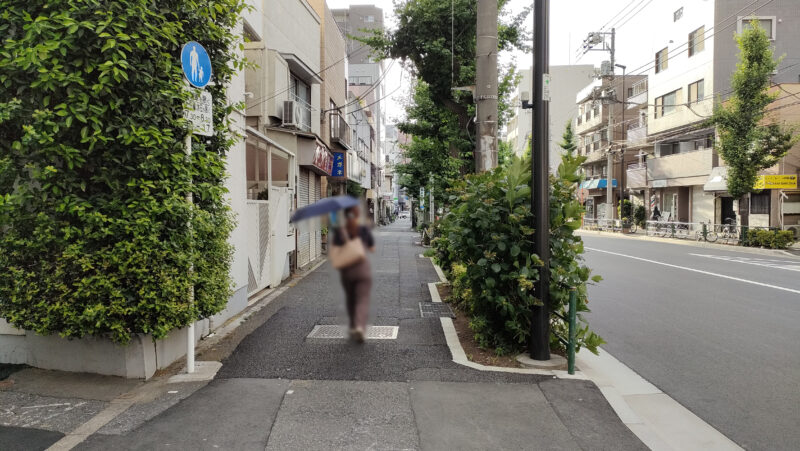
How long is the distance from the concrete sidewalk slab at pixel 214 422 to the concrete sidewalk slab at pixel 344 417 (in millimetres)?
197

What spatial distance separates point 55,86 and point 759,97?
1273 inches

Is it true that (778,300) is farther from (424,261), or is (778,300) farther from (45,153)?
(45,153)

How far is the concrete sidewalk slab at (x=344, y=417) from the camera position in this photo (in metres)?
5.23

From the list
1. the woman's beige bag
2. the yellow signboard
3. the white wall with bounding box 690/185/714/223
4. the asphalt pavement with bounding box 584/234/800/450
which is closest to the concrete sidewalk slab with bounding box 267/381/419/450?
the asphalt pavement with bounding box 584/234/800/450

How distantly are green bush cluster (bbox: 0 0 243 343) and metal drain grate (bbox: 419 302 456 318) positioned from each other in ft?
17.0

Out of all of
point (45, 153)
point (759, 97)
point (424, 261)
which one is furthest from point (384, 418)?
point (759, 97)

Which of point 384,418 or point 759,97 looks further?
point 759,97

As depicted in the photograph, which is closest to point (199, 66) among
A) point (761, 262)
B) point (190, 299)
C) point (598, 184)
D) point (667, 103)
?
point (190, 299)

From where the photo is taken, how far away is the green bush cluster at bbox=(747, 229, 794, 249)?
1041 inches

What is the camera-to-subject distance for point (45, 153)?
19.2 ft

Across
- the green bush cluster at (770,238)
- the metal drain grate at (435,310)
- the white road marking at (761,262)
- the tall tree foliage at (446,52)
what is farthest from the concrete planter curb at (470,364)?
the green bush cluster at (770,238)

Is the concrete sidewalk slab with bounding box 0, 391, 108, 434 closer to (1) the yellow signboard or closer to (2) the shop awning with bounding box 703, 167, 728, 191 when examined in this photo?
(1) the yellow signboard

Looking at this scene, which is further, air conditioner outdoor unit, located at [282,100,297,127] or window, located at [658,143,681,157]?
window, located at [658,143,681,157]

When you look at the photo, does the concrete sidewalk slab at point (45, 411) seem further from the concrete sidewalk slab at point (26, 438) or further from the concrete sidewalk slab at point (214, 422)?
the concrete sidewalk slab at point (214, 422)
